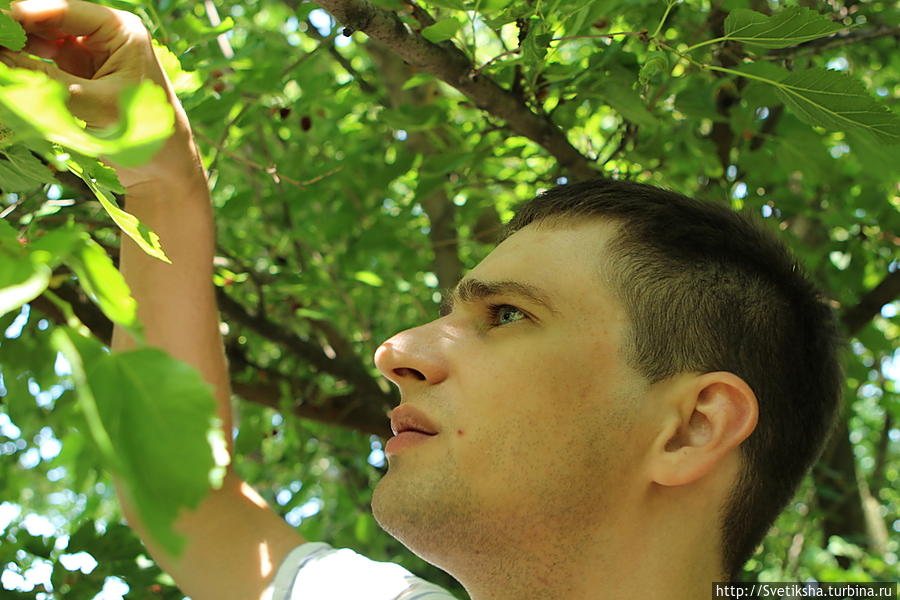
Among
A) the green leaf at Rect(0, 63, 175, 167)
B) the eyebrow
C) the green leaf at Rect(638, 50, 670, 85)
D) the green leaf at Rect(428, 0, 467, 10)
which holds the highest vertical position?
the green leaf at Rect(0, 63, 175, 167)

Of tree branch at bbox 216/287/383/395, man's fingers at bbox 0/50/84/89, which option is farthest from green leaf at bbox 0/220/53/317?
tree branch at bbox 216/287/383/395

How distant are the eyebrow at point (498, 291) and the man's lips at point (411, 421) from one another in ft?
0.65

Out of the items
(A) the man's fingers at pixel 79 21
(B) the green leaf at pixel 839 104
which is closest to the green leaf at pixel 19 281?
(A) the man's fingers at pixel 79 21

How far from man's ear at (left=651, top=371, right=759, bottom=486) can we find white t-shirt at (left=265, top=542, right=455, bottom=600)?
0.45 meters

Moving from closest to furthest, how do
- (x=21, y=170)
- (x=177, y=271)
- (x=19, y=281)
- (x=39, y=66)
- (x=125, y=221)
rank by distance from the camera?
(x=19, y=281)
(x=125, y=221)
(x=21, y=170)
(x=39, y=66)
(x=177, y=271)

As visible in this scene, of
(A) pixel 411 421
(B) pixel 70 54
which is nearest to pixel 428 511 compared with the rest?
(A) pixel 411 421

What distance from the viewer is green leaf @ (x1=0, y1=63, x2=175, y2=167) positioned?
0.44 meters

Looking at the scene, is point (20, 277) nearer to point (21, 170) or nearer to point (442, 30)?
point (21, 170)

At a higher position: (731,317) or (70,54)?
(70,54)

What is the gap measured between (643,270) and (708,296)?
12cm

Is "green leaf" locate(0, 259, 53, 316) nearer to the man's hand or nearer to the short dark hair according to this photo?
the man's hand

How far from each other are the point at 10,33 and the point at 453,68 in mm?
620

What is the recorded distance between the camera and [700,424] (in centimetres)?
122

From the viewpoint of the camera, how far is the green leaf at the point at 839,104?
1.09 meters
